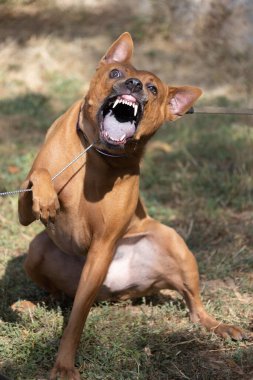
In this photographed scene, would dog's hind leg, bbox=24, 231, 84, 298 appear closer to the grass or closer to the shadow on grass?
the grass

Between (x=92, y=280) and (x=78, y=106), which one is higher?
(x=78, y=106)

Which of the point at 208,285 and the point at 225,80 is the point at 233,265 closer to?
the point at 208,285

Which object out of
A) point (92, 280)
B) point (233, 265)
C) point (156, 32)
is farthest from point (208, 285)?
point (156, 32)

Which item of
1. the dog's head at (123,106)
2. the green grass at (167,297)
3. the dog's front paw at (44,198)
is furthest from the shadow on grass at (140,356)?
the dog's head at (123,106)

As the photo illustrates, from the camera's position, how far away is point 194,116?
28.8 feet

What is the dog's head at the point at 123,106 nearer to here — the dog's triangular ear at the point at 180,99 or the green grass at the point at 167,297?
the dog's triangular ear at the point at 180,99

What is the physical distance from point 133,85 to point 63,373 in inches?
70.1

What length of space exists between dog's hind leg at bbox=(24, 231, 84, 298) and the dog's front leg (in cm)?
56

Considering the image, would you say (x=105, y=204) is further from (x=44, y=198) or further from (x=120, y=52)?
(x=120, y=52)

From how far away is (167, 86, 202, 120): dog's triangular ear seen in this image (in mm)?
4635

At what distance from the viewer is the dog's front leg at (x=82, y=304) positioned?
3.95 meters

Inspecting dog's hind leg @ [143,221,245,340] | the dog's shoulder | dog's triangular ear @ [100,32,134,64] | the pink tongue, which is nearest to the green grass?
dog's hind leg @ [143,221,245,340]

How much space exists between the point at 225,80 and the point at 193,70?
58 cm

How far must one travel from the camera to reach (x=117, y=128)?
4.09 metres
